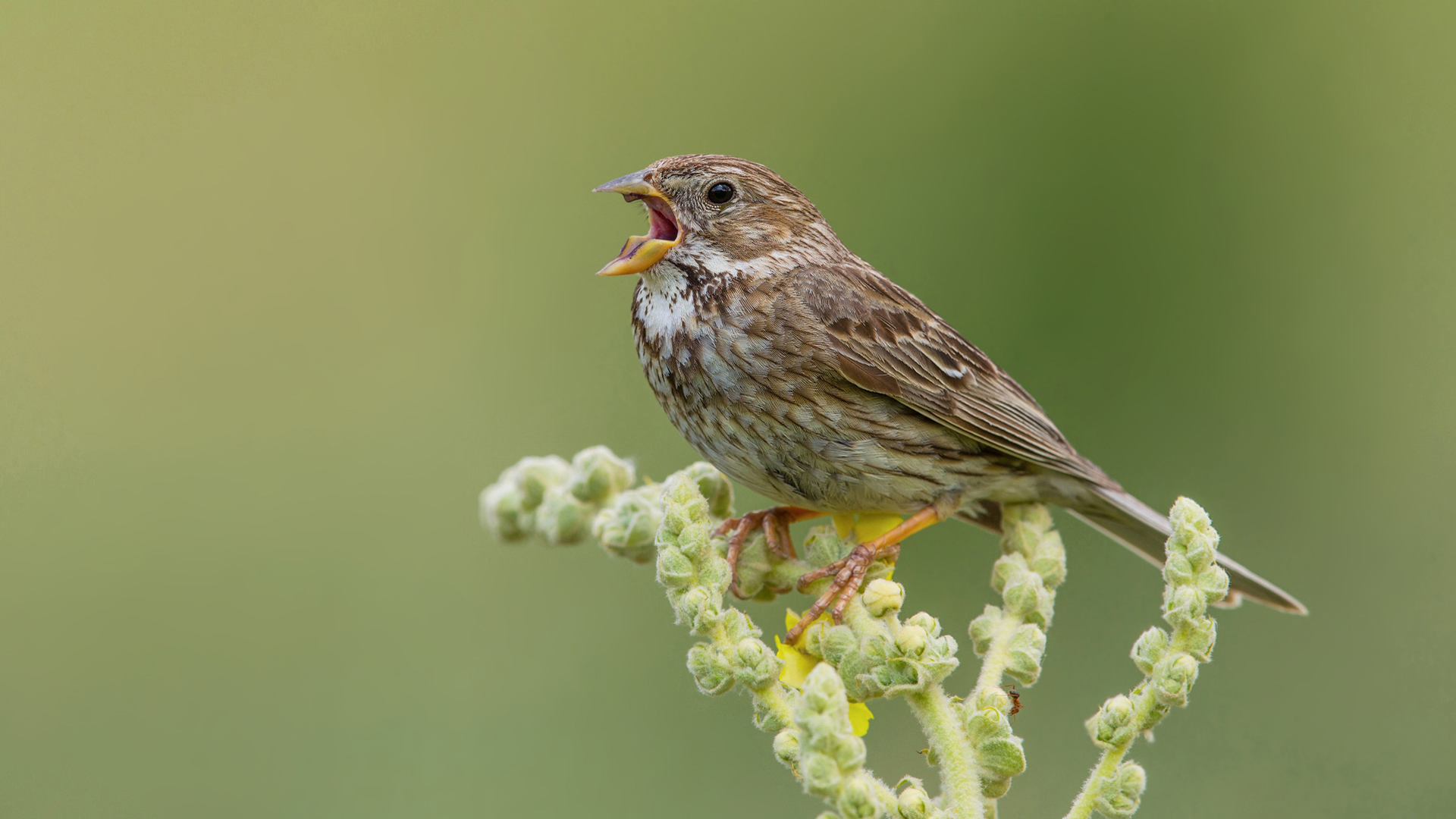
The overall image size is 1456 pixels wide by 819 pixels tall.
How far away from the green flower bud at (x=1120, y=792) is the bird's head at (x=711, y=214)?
1.80 meters

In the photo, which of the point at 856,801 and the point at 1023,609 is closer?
the point at 856,801

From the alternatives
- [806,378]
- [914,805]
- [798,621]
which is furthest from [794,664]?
[806,378]

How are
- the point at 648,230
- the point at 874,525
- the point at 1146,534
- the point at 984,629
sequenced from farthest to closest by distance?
the point at 1146,534, the point at 648,230, the point at 874,525, the point at 984,629

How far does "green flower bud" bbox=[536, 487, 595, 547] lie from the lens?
2.79 m

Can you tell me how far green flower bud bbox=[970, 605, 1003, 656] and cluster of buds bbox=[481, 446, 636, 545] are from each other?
0.90 meters

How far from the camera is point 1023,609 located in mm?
2344

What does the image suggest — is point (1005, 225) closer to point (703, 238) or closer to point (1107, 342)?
point (1107, 342)

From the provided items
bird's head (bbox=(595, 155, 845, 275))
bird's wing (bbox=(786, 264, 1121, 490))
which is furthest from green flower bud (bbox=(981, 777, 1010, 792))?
bird's head (bbox=(595, 155, 845, 275))

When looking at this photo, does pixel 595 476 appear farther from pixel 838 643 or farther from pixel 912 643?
pixel 912 643

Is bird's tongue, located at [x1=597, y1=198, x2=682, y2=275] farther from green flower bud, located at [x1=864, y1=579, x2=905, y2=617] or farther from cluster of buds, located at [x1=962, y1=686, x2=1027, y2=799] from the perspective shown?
cluster of buds, located at [x1=962, y1=686, x2=1027, y2=799]

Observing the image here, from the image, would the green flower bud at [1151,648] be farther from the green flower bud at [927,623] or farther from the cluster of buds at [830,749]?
the cluster of buds at [830,749]

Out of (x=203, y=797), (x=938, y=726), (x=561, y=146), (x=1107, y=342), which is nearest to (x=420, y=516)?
(x=203, y=797)

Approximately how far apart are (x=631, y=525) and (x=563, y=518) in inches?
9.1

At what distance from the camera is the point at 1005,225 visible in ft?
20.1
